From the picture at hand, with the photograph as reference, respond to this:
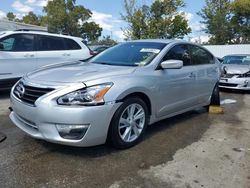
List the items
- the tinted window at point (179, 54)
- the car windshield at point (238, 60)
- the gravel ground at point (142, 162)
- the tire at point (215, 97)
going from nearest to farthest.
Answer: the gravel ground at point (142, 162) → the tinted window at point (179, 54) → the tire at point (215, 97) → the car windshield at point (238, 60)

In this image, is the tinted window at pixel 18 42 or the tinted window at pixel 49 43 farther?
the tinted window at pixel 49 43

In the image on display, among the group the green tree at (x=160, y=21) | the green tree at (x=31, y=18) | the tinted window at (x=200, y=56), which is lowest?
the tinted window at (x=200, y=56)

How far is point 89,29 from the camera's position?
41.2 m

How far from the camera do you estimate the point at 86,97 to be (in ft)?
11.6

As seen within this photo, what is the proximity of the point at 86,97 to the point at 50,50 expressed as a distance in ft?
16.4

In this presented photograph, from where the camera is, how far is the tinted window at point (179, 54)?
4906 millimetres

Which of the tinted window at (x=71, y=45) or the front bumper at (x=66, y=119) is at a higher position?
the tinted window at (x=71, y=45)

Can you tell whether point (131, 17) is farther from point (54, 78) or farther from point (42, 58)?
point (54, 78)

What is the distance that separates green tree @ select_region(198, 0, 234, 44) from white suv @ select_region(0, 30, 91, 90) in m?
31.1

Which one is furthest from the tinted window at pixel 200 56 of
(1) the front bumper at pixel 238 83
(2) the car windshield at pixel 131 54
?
(1) the front bumper at pixel 238 83

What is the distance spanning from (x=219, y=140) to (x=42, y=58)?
513cm

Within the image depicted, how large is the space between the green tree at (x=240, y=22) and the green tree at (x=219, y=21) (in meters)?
0.63

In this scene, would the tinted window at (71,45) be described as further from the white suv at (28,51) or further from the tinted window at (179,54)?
the tinted window at (179,54)

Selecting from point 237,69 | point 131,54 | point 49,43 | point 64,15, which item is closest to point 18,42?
point 49,43
